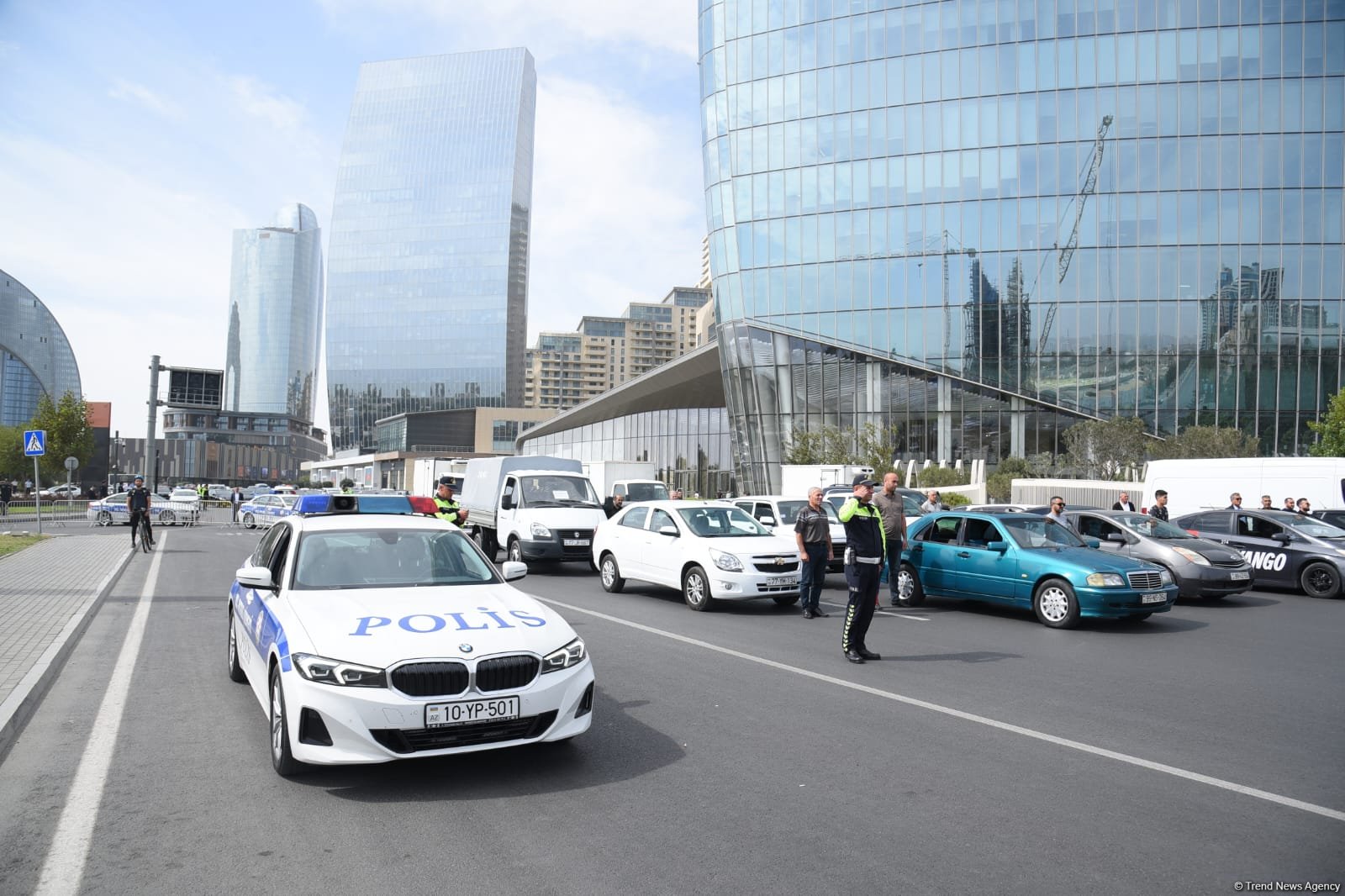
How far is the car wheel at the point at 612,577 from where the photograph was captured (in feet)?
50.5

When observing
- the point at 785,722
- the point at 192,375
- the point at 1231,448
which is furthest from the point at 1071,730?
the point at 192,375

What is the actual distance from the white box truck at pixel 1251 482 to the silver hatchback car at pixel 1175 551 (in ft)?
20.8

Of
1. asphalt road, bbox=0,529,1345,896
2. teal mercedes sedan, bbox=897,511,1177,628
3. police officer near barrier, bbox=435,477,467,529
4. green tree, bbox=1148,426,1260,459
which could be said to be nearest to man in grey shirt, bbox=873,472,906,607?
teal mercedes sedan, bbox=897,511,1177,628

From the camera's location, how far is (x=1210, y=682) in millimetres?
8398

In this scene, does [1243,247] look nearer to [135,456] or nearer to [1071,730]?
[1071,730]

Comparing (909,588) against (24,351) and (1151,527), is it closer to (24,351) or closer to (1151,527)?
(1151,527)

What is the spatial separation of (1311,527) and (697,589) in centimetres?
1186

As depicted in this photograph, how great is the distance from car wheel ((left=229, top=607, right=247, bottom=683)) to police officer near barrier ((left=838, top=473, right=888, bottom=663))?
563 cm

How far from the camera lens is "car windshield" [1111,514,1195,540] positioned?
1565 cm

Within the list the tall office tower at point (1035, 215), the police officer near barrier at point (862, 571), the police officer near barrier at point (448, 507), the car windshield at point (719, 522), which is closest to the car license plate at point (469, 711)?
the police officer near barrier at point (862, 571)

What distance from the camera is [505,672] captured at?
16.7 feet

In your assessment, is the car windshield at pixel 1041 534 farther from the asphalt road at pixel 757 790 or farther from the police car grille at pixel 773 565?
the asphalt road at pixel 757 790

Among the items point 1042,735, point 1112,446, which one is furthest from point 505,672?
point 1112,446

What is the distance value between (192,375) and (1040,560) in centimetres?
3805
